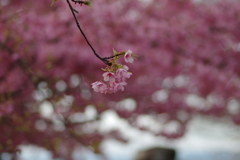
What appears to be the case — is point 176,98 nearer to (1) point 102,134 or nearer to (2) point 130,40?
(1) point 102,134

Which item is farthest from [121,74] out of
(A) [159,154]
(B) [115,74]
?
(A) [159,154]

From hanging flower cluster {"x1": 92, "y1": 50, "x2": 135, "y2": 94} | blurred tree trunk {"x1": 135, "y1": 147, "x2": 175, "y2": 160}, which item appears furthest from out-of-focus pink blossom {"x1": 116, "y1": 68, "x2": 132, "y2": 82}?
blurred tree trunk {"x1": 135, "y1": 147, "x2": 175, "y2": 160}

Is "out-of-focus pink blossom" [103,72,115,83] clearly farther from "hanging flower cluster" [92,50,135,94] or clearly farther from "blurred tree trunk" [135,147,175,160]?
"blurred tree trunk" [135,147,175,160]

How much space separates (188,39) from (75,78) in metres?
2.42

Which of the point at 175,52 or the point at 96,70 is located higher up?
the point at 175,52

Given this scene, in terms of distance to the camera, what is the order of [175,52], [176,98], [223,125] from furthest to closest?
[223,125]
[176,98]
[175,52]

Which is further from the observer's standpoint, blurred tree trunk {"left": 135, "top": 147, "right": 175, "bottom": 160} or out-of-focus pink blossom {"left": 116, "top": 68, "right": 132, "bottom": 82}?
blurred tree trunk {"left": 135, "top": 147, "right": 175, "bottom": 160}

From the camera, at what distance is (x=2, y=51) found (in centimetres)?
388

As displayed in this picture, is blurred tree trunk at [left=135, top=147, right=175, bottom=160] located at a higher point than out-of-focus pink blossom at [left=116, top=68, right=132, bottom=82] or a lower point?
higher

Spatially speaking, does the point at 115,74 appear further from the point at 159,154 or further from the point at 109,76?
the point at 159,154

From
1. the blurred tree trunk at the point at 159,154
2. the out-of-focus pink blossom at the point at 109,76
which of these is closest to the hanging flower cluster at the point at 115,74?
the out-of-focus pink blossom at the point at 109,76

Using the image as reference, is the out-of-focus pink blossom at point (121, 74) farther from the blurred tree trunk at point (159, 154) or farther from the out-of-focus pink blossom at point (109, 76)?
the blurred tree trunk at point (159, 154)

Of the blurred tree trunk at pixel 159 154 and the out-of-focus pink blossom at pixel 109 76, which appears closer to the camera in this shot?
the out-of-focus pink blossom at pixel 109 76

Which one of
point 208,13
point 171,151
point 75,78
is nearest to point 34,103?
point 75,78
